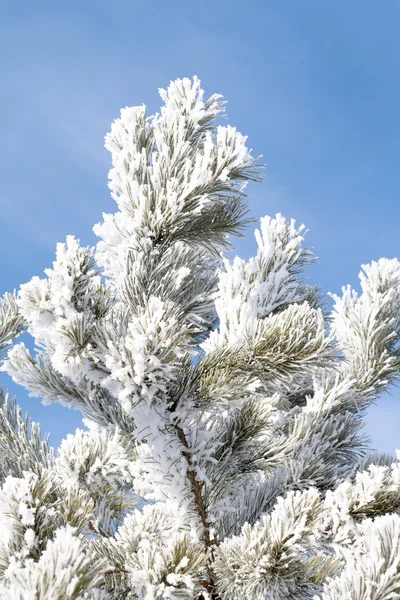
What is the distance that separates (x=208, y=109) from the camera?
2537 mm

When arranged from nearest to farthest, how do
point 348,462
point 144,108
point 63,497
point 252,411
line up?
1. point 63,497
2. point 144,108
3. point 252,411
4. point 348,462

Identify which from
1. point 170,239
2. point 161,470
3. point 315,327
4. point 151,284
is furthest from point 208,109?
point 161,470

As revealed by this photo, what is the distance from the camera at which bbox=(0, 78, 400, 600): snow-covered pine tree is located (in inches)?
71.2

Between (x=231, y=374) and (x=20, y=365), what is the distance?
3.51 ft

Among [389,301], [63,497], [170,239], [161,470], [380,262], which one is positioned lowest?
[63,497]

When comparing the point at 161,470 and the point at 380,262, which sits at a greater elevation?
the point at 380,262

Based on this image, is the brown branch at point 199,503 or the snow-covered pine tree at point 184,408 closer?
the snow-covered pine tree at point 184,408

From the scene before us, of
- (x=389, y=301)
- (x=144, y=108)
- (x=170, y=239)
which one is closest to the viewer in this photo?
(x=170, y=239)

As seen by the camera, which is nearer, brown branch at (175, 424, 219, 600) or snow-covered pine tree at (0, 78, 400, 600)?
snow-covered pine tree at (0, 78, 400, 600)

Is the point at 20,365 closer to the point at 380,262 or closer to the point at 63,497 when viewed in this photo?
the point at 63,497

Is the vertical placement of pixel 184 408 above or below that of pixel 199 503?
above

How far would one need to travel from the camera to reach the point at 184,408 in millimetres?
2266

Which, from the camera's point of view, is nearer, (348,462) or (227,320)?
(227,320)

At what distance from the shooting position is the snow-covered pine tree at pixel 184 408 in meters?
1.81
